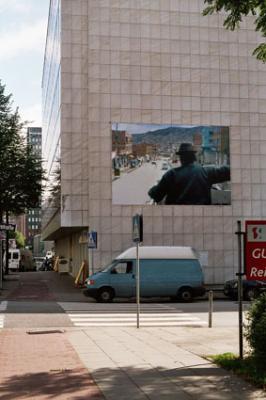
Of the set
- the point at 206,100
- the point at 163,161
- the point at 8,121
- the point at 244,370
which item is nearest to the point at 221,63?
the point at 206,100

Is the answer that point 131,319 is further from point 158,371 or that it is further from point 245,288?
point 158,371

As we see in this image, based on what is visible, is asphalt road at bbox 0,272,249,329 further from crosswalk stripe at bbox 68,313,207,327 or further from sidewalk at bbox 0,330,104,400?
sidewalk at bbox 0,330,104,400

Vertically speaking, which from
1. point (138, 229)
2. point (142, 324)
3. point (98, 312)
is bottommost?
point (98, 312)

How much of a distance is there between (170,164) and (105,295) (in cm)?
1226

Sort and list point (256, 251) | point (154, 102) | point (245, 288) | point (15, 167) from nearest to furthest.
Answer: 1. point (256, 251)
2. point (245, 288)
3. point (154, 102)
4. point (15, 167)

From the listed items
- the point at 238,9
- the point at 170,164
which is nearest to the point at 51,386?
the point at 238,9

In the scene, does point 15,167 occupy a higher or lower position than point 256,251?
higher

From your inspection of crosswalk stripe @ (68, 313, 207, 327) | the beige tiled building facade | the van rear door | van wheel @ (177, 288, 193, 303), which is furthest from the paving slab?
the beige tiled building facade

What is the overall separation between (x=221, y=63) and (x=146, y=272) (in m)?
17.0

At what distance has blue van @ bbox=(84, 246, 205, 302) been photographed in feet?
83.5

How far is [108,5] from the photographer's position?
3641 centimetres

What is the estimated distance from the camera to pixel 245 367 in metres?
8.58

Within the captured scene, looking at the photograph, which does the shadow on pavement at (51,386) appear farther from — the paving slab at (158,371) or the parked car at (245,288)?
the parked car at (245,288)

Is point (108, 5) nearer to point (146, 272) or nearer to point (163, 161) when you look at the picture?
point (163, 161)
